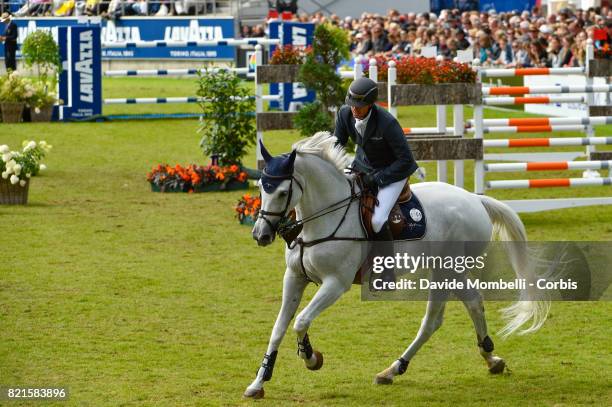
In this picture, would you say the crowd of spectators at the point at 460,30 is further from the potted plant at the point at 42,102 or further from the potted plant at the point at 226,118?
the potted plant at the point at 226,118

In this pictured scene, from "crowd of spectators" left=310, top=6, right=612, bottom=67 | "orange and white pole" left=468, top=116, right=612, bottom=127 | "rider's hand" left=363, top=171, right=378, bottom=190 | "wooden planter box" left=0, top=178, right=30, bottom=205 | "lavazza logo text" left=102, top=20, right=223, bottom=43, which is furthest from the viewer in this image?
"lavazza logo text" left=102, top=20, right=223, bottom=43

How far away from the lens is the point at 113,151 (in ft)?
72.9

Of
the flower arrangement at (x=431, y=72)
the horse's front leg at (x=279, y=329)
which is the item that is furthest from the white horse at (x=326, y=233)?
the flower arrangement at (x=431, y=72)

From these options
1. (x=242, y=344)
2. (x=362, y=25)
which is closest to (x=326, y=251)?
(x=242, y=344)

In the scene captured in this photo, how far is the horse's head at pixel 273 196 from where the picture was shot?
23.9 feet

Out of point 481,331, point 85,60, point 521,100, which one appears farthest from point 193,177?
point 481,331

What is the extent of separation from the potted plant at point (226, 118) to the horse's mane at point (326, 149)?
10.0 meters

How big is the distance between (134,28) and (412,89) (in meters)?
24.5

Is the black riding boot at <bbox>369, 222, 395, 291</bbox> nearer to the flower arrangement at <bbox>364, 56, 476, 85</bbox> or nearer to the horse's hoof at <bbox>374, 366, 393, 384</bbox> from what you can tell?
the horse's hoof at <bbox>374, 366, 393, 384</bbox>

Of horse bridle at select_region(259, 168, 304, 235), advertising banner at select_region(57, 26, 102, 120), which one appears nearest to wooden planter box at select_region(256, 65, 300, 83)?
advertising banner at select_region(57, 26, 102, 120)

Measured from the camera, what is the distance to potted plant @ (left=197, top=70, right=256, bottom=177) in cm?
1789

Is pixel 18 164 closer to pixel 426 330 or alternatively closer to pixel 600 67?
pixel 600 67

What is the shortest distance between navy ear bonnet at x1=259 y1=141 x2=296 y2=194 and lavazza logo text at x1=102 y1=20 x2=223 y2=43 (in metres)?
30.3

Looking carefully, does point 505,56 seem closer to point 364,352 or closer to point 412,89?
point 412,89
